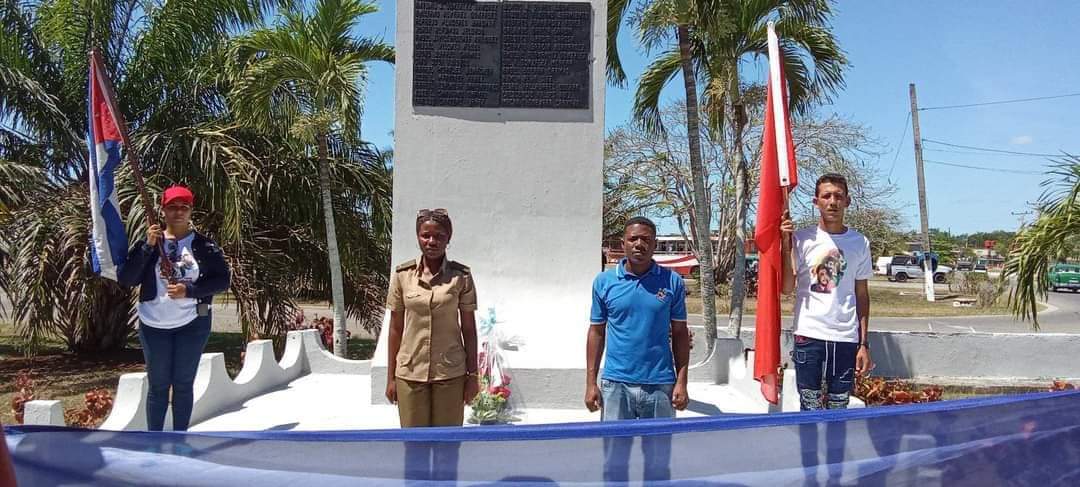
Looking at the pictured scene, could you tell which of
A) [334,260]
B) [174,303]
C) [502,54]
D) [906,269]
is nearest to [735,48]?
[502,54]

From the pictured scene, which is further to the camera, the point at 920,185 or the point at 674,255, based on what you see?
the point at 674,255

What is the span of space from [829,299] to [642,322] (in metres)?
0.88

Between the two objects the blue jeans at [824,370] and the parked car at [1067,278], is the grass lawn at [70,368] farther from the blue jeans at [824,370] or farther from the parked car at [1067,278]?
the parked car at [1067,278]

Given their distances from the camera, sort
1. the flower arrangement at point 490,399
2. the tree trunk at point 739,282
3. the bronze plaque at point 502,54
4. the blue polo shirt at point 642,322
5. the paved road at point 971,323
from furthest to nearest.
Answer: the paved road at point 971,323, the tree trunk at point 739,282, the bronze plaque at point 502,54, the flower arrangement at point 490,399, the blue polo shirt at point 642,322

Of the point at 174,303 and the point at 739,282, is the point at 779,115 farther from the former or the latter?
the point at 739,282

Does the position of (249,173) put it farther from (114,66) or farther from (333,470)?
(333,470)

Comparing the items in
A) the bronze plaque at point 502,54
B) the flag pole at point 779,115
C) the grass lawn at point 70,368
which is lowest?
the grass lawn at point 70,368

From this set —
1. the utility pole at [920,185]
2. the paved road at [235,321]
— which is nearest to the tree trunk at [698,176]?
the paved road at [235,321]

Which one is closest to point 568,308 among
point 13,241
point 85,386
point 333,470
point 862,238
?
point 862,238

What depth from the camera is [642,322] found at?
10.6 ft

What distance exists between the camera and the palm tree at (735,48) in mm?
8102

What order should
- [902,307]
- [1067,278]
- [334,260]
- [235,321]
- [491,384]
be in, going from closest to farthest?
[491,384]
[334,260]
[235,321]
[902,307]
[1067,278]

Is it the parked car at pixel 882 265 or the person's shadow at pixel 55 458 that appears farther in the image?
the parked car at pixel 882 265

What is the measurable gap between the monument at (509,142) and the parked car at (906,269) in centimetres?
3811
